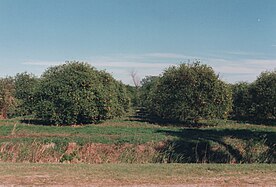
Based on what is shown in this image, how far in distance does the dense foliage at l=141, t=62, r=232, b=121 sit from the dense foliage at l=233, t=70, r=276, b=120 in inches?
344

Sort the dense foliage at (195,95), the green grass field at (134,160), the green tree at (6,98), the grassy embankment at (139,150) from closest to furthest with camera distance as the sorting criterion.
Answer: the green grass field at (134,160), the grassy embankment at (139,150), the dense foliage at (195,95), the green tree at (6,98)

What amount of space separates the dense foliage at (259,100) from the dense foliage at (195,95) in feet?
28.7

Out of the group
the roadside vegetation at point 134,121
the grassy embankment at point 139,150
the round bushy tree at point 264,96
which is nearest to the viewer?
the grassy embankment at point 139,150

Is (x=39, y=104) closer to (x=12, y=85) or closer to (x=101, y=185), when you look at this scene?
(x=12, y=85)

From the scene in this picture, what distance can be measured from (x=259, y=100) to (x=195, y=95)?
12.9 meters

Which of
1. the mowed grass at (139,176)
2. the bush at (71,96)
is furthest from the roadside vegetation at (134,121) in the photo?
the mowed grass at (139,176)

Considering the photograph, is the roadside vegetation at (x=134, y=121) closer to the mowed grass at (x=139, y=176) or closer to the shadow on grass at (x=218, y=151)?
the shadow on grass at (x=218, y=151)

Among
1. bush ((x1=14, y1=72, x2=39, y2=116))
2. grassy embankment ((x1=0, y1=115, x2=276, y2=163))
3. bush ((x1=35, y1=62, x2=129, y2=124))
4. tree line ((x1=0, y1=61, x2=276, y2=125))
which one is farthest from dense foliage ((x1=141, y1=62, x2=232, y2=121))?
bush ((x1=14, y1=72, x2=39, y2=116))

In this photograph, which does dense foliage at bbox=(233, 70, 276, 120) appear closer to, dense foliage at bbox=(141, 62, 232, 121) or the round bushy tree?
the round bushy tree

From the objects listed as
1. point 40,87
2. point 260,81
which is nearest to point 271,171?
point 40,87

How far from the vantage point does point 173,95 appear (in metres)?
31.9

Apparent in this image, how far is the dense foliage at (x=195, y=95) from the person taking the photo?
102 ft

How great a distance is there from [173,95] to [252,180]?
915 inches

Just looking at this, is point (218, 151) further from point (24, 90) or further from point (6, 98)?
point (24, 90)
